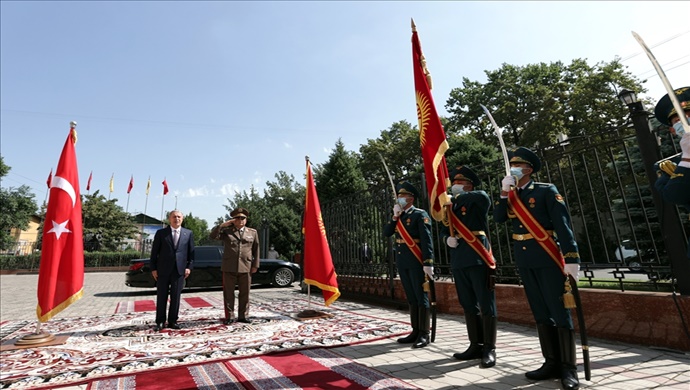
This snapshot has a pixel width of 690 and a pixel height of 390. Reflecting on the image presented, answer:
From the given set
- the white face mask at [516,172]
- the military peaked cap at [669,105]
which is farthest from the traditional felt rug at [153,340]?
the military peaked cap at [669,105]

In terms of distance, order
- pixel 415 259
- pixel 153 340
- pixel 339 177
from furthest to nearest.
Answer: pixel 339 177 < pixel 153 340 < pixel 415 259

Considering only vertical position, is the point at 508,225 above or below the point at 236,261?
above

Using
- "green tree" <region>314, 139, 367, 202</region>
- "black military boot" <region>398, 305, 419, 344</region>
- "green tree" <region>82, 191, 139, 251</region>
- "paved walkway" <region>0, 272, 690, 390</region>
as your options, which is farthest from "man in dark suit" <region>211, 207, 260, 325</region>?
"green tree" <region>82, 191, 139, 251</region>

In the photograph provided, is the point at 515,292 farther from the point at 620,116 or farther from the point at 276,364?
the point at 620,116

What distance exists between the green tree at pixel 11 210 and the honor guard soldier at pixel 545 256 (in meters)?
39.5

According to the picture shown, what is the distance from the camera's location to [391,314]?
21.5ft

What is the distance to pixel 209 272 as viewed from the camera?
10.8 metres

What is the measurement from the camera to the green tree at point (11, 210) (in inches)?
1144

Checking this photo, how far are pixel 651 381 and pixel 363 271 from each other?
20.1ft

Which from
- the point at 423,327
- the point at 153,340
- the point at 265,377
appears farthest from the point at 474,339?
the point at 153,340

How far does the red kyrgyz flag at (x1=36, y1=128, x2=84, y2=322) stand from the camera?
4.58 metres

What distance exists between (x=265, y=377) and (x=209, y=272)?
8663 mm

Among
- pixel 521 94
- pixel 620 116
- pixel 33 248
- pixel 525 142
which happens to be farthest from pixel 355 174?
pixel 33 248

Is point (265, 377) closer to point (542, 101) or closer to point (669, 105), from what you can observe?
point (669, 105)
